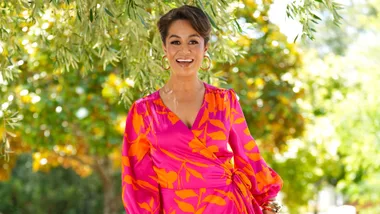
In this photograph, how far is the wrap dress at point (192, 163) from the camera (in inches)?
122

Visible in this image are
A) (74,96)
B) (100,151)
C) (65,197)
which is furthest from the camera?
(65,197)

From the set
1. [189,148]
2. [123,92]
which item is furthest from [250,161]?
[123,92]

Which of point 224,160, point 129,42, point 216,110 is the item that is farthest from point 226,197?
point 129,42

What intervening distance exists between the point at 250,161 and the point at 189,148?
32 cm

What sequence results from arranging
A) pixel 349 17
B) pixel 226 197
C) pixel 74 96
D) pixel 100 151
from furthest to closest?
pixel 349 17
pixel 100 151
pixel 74 96
pixel 226 197

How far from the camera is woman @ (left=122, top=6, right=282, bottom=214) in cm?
310

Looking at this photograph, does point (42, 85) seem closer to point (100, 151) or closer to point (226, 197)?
point (100, 151)

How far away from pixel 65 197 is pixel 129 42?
1681 cm

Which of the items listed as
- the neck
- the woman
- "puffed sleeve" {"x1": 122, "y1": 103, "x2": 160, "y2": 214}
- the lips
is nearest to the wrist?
the woman

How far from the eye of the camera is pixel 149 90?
4.28 meters

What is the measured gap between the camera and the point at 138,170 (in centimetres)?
318

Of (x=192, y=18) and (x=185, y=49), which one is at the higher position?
(x=192, y=18)

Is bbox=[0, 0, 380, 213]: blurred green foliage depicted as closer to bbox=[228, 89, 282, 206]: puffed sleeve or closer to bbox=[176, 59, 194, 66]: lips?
bbox=[176, 59, 194, 66]: lips

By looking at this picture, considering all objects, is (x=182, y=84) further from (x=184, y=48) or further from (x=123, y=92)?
(x=123, y=92)
